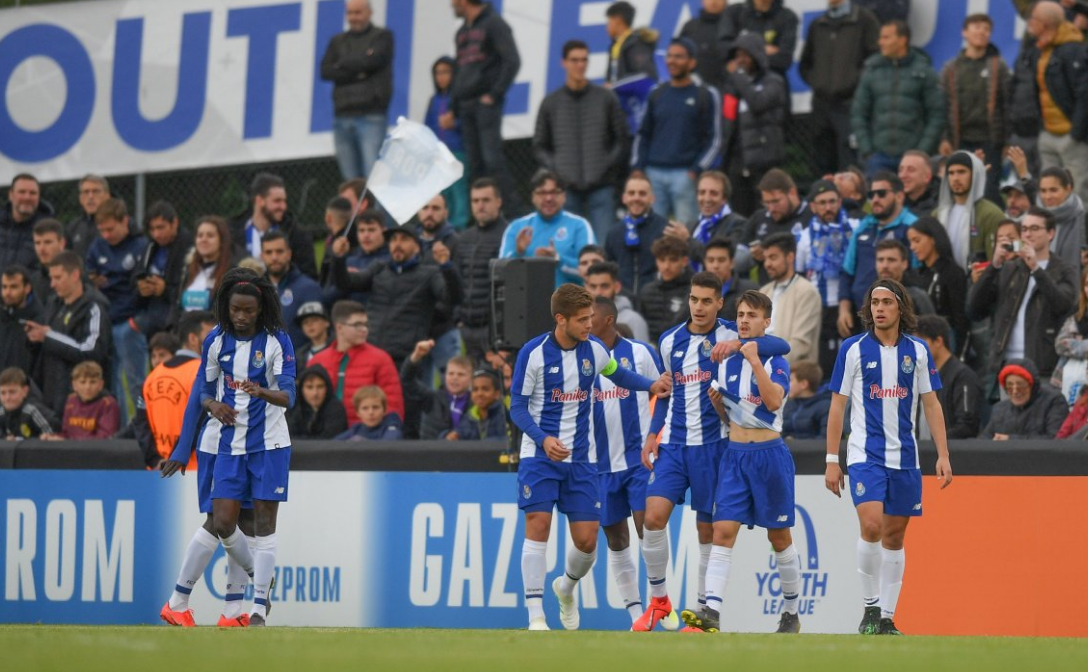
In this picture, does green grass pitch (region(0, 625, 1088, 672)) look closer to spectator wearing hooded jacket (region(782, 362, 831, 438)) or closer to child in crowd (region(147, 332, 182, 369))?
spectator wearing hooded jacket (region(782, 362, 831, 438))

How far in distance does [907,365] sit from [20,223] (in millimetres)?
9924

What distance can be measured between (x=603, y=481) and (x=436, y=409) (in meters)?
2.49

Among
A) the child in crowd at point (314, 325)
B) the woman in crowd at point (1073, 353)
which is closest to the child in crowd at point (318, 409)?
the child in crowd at point (314, 325)

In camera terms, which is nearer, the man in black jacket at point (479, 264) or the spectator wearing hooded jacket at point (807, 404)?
the spectator wearing hooded jacket at point (807, 404)

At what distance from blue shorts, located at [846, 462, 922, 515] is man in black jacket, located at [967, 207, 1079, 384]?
279 centimetres

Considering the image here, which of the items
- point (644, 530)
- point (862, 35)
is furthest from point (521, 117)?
point (644, 530)

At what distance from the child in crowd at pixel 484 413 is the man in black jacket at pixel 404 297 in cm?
131

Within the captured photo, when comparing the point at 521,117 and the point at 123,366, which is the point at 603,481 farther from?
the point at 521,117

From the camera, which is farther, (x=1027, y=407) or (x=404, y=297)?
(x=404, y=297)

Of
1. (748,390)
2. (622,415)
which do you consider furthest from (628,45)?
(748,390)

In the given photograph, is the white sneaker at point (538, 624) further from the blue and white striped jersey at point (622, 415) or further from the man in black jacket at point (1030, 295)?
the man in black jacket at point (1030, 295)

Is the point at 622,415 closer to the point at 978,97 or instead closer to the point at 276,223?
the point at 276,223

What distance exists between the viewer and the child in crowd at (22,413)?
14.4 metres

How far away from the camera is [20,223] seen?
674 inches
